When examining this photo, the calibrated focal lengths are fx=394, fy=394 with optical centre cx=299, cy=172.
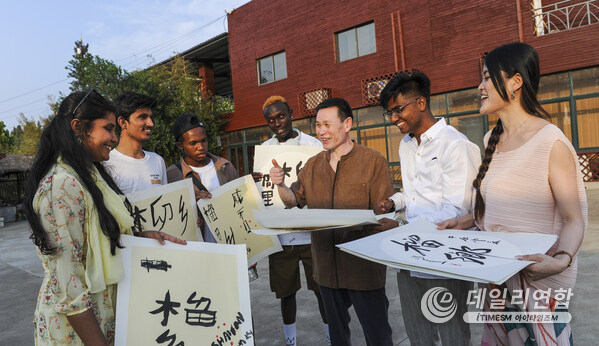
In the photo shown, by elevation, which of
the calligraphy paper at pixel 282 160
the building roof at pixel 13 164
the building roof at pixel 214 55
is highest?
the building roof at pixel 214 55

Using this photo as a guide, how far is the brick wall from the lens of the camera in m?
10.5

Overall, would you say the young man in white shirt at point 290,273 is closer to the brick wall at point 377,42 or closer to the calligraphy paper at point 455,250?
the calligraphy paper at point 455,250

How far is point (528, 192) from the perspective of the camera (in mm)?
1493

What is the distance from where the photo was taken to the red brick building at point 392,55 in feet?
32.9

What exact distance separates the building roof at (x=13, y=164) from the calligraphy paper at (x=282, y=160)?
19.1m

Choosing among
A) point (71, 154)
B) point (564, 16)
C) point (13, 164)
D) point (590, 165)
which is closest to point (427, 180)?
point (71, 154)

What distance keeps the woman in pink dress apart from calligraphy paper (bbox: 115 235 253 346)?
1.04 m

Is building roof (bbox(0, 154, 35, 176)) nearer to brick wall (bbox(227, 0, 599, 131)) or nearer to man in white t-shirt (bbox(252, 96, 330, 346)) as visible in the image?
brick wall (bbox(227, 0, 599, 131))

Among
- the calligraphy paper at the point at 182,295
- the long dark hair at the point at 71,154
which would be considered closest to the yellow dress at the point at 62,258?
the long dark hair at the point at 71,154

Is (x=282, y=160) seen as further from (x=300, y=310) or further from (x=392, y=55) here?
(x=392, y=55)

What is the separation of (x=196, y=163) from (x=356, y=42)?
12179mm

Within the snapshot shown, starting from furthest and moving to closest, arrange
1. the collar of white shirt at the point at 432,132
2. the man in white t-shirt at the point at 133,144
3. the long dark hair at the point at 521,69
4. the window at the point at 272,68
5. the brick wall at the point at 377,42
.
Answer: the window at the point at 272,68
the brick wall at the point at 377,42
the man in white t-shirt at the point at 133,144
the collar of white shirt at the point at 432,132
the long dark hair at the point at 521,69

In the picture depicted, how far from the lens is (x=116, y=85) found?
18.1 meters

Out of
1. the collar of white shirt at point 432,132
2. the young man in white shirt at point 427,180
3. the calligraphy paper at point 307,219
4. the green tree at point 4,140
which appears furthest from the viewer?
the green tree at point 4,140
